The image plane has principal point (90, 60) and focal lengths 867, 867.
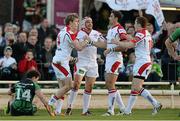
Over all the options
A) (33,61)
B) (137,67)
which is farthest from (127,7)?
(137,67)

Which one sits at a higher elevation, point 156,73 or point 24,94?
point 156,73

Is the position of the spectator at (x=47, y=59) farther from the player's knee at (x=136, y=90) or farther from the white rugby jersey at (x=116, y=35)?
the player's knee at (x=136, y=90)

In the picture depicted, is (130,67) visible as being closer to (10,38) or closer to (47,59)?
(47,59)

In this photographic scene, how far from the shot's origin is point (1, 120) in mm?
18688

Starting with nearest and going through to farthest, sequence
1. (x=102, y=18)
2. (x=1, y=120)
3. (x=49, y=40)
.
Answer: (x=1, y=120), (x=49, y=40), (x=102, y=18)

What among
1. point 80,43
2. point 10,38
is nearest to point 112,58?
point 80,43

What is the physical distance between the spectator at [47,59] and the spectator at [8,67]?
3.48 feet

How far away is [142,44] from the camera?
70.2 ft

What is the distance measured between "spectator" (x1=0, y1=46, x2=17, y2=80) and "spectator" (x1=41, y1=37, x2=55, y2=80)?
1.06m

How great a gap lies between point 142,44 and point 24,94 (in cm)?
315

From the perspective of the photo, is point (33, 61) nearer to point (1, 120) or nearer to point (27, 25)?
point (27, 25)

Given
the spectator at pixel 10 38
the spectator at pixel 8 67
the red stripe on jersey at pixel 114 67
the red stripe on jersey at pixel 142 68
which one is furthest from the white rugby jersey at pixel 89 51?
the spectator at pixel 10 38

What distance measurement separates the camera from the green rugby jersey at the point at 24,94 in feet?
69.2

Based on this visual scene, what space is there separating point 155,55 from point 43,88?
3795 mm
